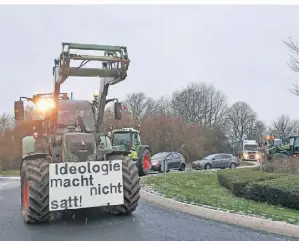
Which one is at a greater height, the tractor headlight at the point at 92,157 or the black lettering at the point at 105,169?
the tractor headlight at the point at 92,157

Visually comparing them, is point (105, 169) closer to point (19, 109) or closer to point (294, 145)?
point (19, 109)

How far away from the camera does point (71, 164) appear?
8.00m

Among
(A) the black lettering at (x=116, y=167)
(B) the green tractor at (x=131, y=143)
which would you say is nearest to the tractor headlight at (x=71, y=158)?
(A) the black lettering at (x=116, y=167)

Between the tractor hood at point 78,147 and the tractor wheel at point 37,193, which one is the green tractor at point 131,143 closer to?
the tractor hood at point 78,147

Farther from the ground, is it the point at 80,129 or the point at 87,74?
the point at 87,74

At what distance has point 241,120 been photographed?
8819 centimetres

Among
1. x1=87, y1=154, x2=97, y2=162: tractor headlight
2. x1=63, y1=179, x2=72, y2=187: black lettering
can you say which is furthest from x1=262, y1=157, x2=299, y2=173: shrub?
x1=63, y1=179, x2=72, y2=187: black lettering

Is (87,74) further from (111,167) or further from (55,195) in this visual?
(55,195)

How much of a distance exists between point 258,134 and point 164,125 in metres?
46.1

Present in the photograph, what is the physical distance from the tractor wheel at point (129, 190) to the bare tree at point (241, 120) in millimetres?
80599

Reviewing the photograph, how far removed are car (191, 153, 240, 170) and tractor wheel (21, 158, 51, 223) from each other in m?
27.6

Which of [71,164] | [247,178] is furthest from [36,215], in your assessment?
[247,178]

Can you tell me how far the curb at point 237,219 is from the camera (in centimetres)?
708

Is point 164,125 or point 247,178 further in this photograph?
point 164,125
